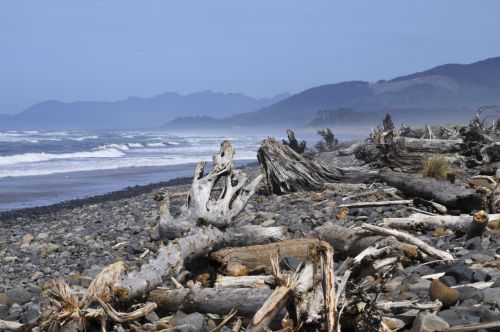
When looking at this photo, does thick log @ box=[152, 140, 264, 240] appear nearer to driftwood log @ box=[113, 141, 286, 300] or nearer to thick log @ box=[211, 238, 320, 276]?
driftwood log @ box=[113, 141, 286, 300]

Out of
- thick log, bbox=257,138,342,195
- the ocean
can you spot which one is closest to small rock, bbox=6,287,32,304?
thick log, bbox=257,138,342,195

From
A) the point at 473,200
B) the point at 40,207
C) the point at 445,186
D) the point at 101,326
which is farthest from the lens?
the point at 40,207

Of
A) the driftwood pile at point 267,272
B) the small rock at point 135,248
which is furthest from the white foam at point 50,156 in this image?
the driftwood pile at point 267,272

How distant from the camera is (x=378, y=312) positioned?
3303mm

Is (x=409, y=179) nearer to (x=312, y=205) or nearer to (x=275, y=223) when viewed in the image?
(x=312, y=205)

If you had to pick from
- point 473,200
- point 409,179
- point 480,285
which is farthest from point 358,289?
point 409,179

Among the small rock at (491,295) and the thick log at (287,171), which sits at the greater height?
the thick log at (287,171)

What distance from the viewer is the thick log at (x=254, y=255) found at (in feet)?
16.0

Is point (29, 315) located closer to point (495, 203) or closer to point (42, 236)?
point (495, 203)

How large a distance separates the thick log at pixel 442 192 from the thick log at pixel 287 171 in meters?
2.58

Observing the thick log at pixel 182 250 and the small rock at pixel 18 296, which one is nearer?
the thick log at pixel 182 250

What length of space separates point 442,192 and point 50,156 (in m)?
34.4

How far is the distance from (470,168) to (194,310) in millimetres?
8856

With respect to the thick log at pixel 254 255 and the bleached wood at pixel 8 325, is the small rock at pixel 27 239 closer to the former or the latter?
the thick log at pixel 254 255
